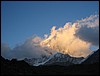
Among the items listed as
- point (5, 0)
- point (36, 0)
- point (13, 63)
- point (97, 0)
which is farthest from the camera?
point (13, 63)

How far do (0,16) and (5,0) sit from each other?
489 cm

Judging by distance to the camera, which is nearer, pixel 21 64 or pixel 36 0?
pixel 36 0

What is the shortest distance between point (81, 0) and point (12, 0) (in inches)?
761

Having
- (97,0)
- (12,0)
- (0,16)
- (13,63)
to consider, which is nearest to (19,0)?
(12,0)

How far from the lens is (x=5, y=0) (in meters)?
71.2

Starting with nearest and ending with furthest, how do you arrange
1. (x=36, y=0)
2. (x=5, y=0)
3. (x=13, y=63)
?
(x=36, y=0)
(x=5, y=0)
(x=13, y=63)

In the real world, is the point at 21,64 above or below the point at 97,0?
below

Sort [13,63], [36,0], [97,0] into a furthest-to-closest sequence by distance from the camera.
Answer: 1. [13,63]
2. [97,0]
3. [36,0]

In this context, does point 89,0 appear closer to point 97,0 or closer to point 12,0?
point 97,0

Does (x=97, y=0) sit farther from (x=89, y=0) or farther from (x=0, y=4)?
(x=0, y=4)

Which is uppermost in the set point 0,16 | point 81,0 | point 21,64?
point 81,0

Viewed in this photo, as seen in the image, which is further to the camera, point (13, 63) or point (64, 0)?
point (13, 63)

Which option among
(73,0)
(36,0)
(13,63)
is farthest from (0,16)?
(13,63)

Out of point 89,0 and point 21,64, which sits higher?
point 89,0
